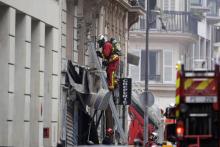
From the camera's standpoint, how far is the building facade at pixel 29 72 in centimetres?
3225

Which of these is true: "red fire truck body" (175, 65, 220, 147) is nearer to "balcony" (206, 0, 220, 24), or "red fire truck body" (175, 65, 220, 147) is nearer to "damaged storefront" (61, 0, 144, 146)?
"damaged storefront" (61, 0, 144, 146)

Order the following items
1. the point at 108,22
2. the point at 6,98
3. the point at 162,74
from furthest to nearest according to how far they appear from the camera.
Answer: the point at 162,74, the point at 108,22, the point at 6,98

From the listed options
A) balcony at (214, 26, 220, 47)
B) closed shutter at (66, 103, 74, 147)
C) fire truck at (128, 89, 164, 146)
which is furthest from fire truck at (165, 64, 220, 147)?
balcony at (214, 26, 220, 47)

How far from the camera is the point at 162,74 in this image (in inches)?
2857

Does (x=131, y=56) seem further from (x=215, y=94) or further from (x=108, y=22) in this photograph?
(x=215, y=94)

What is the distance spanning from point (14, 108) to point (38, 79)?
2747 mm

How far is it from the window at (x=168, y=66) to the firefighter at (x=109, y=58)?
27524 mm

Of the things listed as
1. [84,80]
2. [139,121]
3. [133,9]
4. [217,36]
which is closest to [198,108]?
[84,80]

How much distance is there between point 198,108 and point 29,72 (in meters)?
10.6

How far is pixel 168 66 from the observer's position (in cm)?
7269

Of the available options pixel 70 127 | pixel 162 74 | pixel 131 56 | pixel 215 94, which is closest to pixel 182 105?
pixel 215 94

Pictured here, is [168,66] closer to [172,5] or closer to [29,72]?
[172,5]

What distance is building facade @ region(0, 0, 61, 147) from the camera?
32250 millimetres

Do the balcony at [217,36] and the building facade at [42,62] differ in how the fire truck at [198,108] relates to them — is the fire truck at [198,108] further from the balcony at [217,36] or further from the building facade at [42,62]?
the balcony at [217,36]
